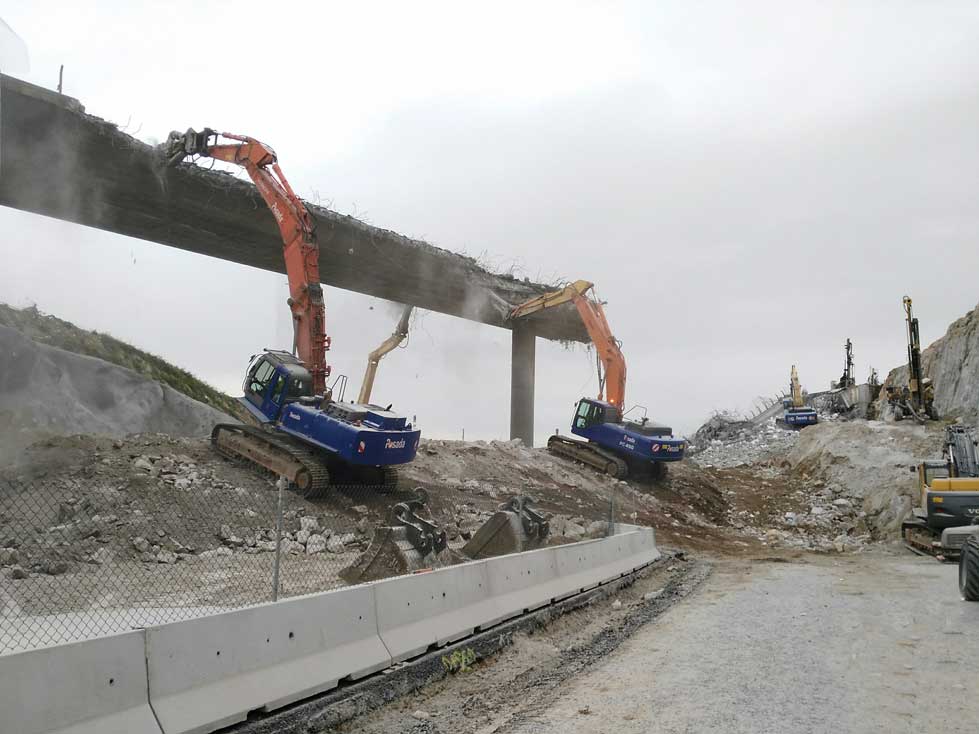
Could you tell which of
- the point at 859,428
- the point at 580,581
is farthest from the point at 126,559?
the point at 859,428

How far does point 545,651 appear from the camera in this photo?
807 centimetres

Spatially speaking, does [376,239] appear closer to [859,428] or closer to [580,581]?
[580,581]

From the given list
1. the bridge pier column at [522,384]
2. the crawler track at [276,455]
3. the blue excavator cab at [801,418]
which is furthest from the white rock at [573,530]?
the blue excavator cab at [801,418]

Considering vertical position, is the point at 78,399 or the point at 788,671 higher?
the point at 78,399

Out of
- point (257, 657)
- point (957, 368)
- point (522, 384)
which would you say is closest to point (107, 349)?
point (522, 384)

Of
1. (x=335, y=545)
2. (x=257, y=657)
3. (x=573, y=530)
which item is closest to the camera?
(x=257, y=657)

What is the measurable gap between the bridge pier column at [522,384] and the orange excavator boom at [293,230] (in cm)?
1451

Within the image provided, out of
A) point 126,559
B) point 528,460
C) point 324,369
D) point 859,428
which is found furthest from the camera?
point 859,428

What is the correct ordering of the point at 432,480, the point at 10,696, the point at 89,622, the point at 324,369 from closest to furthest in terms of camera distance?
the point at 10,696 < the point at 89,622 < the point at 324,369 < the point at 432,480

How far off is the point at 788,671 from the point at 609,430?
19.5m

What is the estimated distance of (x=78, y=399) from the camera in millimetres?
22875

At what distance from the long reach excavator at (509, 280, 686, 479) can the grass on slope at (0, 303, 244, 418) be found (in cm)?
1509

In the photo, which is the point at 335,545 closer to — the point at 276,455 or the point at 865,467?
the point at 276,455

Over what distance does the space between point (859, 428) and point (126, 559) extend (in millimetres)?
28435
